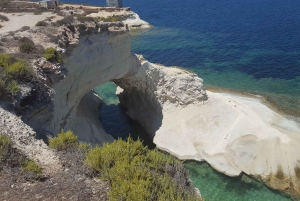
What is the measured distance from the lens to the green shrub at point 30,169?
9.42 m

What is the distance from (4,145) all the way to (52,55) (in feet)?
28.8

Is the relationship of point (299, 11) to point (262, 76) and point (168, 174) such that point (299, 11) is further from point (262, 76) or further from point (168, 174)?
point (168, 174)

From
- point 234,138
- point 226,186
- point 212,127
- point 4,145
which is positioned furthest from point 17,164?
point 212,127

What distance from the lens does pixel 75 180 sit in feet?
31.1

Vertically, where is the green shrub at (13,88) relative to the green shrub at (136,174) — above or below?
above

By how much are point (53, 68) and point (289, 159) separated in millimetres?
19288

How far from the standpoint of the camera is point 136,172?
30.8ft

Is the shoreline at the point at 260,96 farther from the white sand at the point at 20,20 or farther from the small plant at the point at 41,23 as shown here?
the small plant at the point at 41,23

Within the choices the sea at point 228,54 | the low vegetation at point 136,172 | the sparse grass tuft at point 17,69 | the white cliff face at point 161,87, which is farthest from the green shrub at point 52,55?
the sea at point 228,54

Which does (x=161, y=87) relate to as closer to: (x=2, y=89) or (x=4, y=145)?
(x=2, y=89)

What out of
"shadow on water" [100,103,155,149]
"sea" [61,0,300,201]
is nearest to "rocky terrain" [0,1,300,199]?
"shadow on water" [100,103,155,149]

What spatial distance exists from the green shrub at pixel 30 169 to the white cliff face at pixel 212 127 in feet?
53.5

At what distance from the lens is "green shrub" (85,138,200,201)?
8.53 m

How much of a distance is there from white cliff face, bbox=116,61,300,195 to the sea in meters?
1.24
